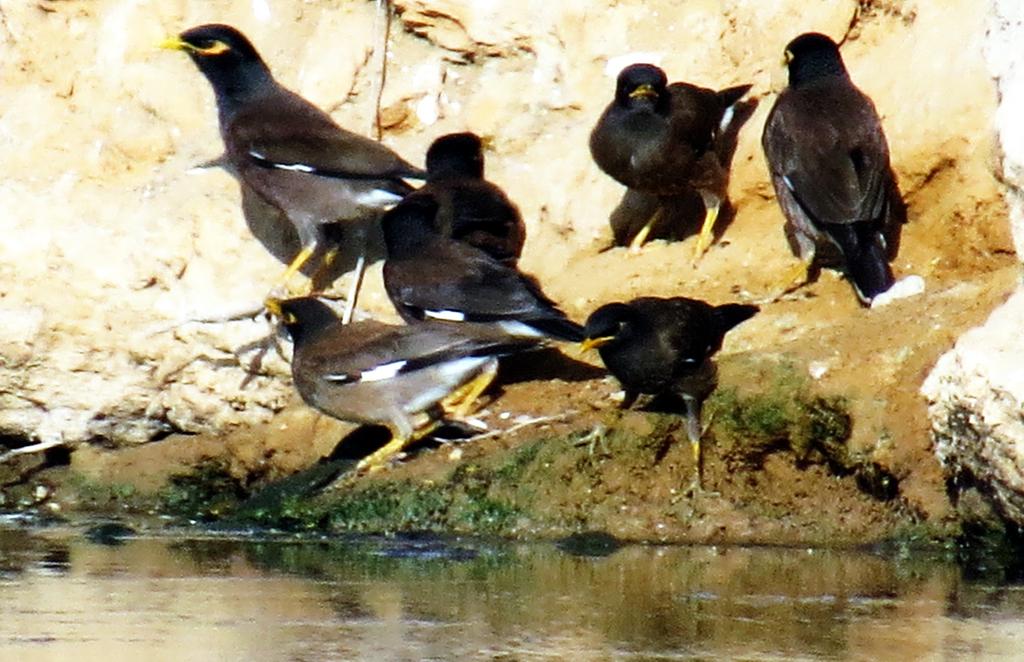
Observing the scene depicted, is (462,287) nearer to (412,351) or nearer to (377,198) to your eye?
(412,351)

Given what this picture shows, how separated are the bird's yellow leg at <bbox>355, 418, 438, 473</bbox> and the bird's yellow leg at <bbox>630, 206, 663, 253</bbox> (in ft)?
6.09

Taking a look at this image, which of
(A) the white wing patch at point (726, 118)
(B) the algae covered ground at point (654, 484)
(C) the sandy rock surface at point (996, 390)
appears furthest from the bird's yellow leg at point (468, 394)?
(C) the sandy rock surface at point (996, 390)

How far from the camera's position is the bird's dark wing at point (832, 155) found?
12.4 m

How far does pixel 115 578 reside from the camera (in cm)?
998

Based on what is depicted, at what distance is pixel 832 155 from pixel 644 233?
1332 millimetres

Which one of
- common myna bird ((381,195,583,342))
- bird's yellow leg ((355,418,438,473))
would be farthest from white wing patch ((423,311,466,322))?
bird's yellow leg ((355,418,438,473))

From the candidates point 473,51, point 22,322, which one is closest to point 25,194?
point 22,322

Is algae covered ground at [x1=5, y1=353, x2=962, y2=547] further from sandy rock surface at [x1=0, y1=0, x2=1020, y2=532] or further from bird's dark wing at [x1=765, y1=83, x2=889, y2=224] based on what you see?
bird's dark wing at [x1=765, y1=83, x2=889, y2=224]

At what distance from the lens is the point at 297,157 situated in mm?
13180

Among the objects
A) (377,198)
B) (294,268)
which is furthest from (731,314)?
(294,268)

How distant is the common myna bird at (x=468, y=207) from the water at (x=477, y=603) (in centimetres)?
243

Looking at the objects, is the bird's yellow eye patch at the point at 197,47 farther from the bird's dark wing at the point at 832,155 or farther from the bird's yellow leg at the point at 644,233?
the bird's dark wing at the point at 832,155

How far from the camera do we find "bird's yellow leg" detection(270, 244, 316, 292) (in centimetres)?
1324

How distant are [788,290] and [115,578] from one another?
14.5 feet
